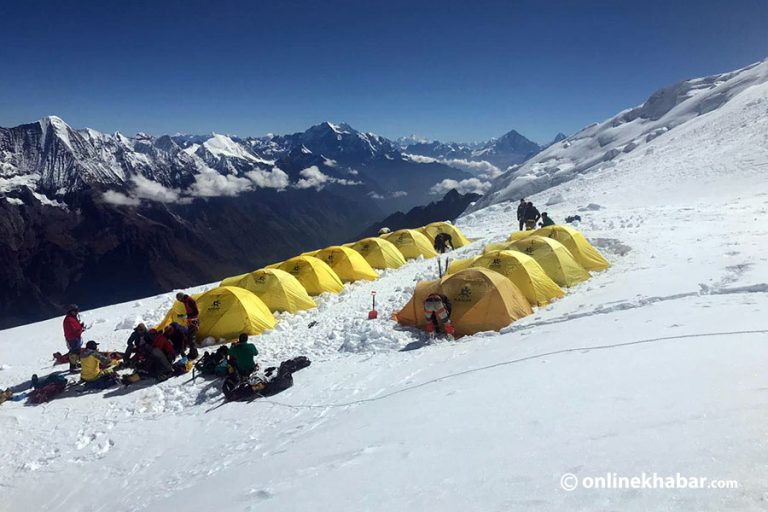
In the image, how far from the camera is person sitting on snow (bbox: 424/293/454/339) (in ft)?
41.6

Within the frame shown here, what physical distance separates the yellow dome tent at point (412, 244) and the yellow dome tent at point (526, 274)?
11.2 metres

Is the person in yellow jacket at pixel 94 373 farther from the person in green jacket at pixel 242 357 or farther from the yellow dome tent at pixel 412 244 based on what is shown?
the yellow dome tent at pixel 412 244

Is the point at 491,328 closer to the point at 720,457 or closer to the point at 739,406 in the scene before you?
the point at 739,406

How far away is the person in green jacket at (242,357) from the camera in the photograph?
11.3 metres

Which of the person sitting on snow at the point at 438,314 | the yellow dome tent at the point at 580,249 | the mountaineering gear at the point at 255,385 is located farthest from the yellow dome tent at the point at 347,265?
the mountaineering gear at the point at 255,385

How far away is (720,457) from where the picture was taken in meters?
3.89

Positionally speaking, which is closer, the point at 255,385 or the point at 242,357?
the point at 255,385

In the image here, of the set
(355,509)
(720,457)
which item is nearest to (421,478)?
(355,509)

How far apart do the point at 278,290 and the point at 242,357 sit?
6152mm

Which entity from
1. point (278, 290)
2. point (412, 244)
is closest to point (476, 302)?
point (278, 290)

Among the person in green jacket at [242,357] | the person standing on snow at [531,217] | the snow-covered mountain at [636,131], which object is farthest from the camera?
the snow-covered mountain at [636,131]

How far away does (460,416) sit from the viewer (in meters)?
6.54

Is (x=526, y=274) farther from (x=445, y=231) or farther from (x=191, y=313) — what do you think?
(x=445, y=231)

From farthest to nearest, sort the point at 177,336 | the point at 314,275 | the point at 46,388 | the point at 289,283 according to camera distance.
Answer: the point at 314,275
the point at 289,283
the point at 177,336
the point at 46,388
